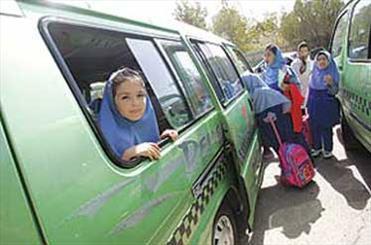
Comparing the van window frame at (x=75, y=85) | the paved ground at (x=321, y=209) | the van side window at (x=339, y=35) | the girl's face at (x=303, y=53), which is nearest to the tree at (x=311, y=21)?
the girl's face at (x=303, y=53)

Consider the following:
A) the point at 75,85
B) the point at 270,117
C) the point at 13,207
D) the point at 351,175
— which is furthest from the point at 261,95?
the point at 13,207

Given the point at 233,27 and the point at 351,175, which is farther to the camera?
the point at 233,27

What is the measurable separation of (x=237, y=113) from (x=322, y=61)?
261 cm

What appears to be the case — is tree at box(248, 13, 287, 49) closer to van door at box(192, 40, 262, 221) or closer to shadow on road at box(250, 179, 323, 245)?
shadow on road at box(250, 179, 323, 245)

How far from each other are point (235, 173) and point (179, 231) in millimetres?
1366

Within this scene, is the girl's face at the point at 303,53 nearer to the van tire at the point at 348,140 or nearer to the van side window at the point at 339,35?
the van side window at the point at 339,35

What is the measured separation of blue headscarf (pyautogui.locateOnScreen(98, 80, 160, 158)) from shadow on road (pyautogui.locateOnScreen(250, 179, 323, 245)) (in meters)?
2.07

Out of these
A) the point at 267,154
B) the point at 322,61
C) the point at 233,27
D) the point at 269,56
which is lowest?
the point at 267,154

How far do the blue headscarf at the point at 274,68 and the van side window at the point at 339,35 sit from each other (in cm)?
140

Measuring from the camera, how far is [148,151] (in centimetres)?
188

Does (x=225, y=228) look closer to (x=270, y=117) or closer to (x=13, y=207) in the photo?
(x=13, y=207)

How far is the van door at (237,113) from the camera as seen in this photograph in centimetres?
349

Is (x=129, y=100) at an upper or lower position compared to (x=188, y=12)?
lower

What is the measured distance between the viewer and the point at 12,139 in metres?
1.21
